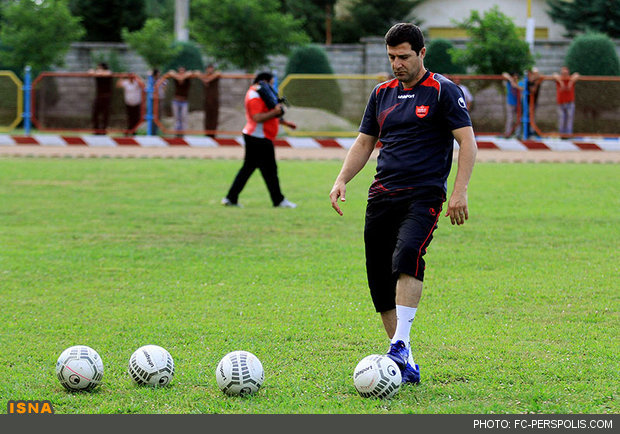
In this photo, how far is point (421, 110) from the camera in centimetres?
534

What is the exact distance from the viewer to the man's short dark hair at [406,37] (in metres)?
5.27

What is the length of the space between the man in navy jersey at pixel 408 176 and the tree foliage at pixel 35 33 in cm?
2903

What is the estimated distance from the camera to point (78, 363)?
5.04 meters

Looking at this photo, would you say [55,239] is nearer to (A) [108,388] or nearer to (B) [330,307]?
(B) [330,307]

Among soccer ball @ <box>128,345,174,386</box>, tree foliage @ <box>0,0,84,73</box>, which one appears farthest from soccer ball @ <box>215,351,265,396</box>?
tree foliage @ <box>0,0,84,73</box>

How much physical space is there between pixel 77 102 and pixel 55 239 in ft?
46.7

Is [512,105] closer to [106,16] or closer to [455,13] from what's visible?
[106,16]

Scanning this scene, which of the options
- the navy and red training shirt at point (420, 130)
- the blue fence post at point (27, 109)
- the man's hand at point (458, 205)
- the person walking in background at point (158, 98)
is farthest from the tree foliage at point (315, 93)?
the man's hand at point (458, 205)

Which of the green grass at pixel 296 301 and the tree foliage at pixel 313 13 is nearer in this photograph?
the green grass at pixel 296 301

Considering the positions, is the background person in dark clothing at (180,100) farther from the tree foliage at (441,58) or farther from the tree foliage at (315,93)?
the tree foliage at (441,58)

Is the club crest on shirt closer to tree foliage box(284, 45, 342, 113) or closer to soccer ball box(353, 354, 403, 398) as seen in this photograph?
soccer ball box(353, 354, 403, 398)

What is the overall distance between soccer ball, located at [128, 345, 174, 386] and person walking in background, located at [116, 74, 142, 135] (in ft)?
64.5

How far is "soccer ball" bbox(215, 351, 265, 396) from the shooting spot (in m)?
4.95

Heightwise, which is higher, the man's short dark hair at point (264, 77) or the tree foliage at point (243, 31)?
the tree foliage at point (243, 31)
